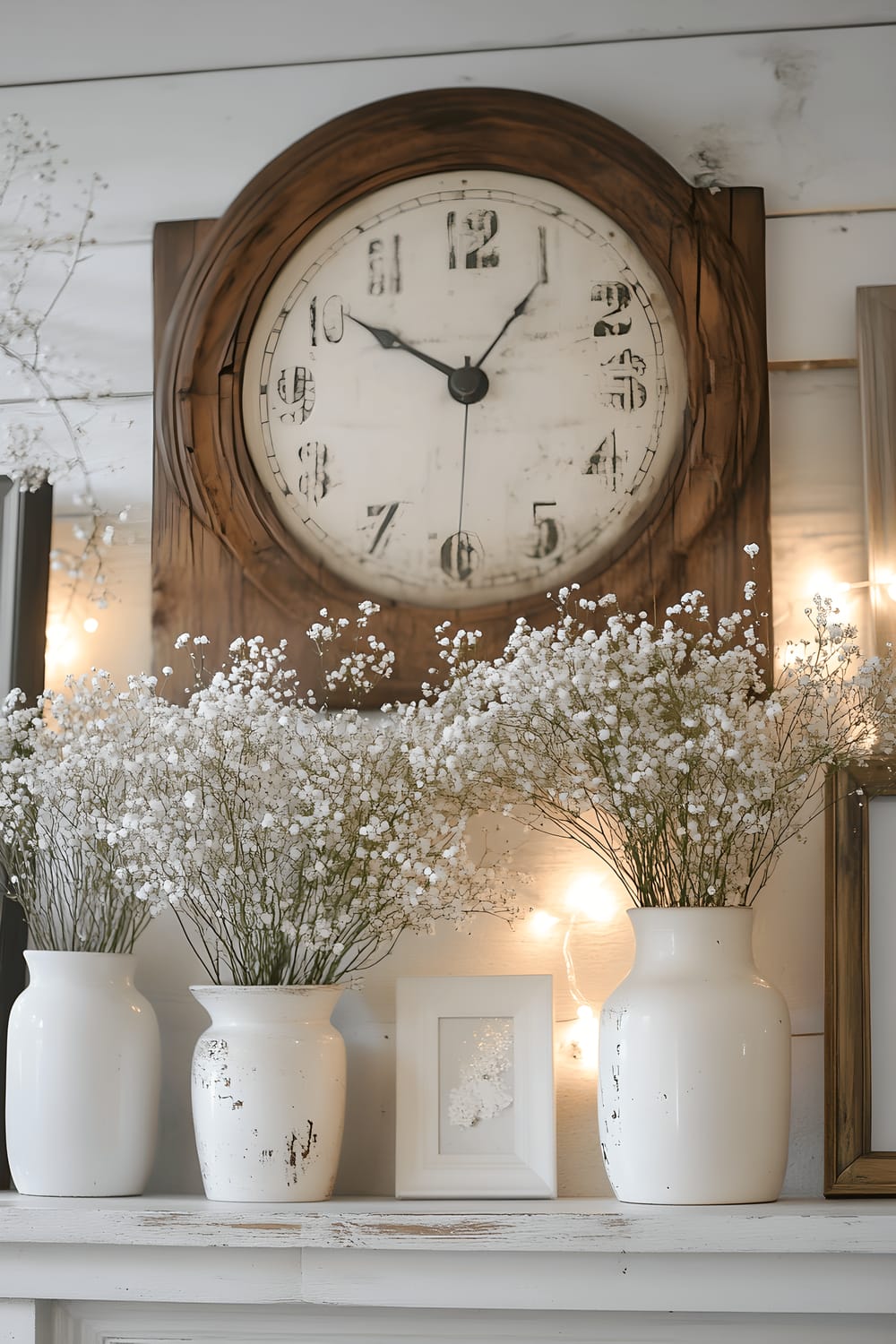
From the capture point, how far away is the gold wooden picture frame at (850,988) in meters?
1.31

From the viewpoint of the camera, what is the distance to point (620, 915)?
1.49 metres

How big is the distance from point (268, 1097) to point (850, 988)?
0.59 m

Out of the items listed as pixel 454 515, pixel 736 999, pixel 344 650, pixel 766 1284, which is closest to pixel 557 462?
pixel 454 515

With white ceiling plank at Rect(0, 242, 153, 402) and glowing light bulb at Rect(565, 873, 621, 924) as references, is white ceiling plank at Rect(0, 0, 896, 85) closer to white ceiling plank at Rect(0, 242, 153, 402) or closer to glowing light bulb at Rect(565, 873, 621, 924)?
white ceiling plank at Rect(0, 242, 153, 402)

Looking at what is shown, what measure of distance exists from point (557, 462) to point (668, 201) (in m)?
0.34

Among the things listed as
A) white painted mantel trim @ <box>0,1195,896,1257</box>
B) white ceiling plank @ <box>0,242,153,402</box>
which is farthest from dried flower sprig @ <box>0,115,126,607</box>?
white painted mantel trim @ <box>0,1195,896,1257</box>

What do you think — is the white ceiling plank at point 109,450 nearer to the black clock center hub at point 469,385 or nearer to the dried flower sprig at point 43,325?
the dried flower sprig at point 43,325

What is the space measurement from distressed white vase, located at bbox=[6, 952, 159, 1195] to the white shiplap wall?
0.13 m

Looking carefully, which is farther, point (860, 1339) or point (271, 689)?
point (271, 689)

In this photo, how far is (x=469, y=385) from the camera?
1571 millimetres

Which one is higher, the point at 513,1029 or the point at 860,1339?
the point at 513,1029

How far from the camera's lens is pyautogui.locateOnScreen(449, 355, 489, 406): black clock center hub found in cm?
157

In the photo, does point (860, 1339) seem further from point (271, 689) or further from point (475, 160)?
point (475, 160)

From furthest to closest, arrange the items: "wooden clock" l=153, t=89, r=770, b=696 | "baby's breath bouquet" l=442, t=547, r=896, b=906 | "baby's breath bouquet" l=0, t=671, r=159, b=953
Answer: "wooden clock" l=153, t=89, r=770, b=696, "baby's breath bouquet" l=0, t=671, r=159, b=953, "baby's breath bouquet" l=442, t=547, r=896, b=906
